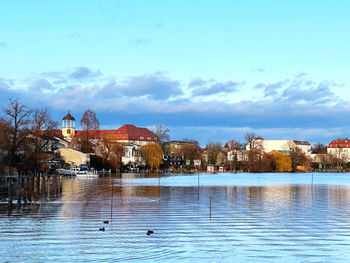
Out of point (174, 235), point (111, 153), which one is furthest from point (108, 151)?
point (174, 235)

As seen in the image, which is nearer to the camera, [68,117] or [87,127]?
[87,127]

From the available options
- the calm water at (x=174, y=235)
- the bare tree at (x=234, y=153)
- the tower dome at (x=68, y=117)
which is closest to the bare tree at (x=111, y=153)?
the tower dome at (x=68, y=117)

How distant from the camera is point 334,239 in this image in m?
19.1

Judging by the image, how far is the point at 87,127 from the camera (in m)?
118

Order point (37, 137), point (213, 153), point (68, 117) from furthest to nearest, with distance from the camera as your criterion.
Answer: point (213, 153), point (68, 117), point (37, 137)

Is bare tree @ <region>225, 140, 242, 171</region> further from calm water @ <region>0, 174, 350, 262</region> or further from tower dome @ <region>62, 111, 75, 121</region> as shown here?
calm water @ <region>0, 174, 350, 262</region>

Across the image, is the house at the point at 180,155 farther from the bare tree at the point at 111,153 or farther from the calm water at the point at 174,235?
the calm water at the point at 174,235

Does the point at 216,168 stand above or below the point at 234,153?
below

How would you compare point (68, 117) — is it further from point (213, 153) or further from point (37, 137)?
point (37, 137)

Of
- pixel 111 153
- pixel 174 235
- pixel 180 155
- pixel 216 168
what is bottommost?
pixel 174 235

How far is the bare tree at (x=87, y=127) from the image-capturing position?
4609 inches

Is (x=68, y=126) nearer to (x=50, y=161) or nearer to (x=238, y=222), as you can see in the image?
(x=50, y=161)

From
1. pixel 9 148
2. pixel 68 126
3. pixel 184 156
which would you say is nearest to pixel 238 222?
pixel 9 148

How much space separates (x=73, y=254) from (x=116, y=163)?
103649mm
